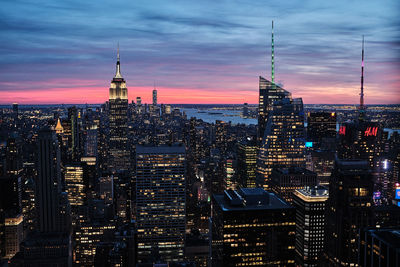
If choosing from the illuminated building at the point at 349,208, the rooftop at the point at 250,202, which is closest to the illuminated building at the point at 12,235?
the rooftop at the point at 250,202

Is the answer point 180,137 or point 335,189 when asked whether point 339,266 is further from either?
point 180,137

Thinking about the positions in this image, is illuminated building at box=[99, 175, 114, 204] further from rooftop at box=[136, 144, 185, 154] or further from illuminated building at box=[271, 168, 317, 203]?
illuminated building at box=[271, 168, 317, 203]

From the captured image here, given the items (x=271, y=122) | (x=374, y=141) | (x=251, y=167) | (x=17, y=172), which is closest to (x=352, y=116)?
(x=374, y=141)

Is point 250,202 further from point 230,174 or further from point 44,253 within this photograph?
point 230,174

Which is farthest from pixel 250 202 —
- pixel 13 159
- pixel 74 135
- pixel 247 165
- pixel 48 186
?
pixel 74 135

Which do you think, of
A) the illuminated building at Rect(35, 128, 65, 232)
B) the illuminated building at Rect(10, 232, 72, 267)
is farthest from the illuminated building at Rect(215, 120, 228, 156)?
the illuminated building at Rect(10, 232, 72, 267)

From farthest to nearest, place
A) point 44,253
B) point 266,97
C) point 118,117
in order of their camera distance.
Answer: point 118,117 < point 266,97 < point 44,253

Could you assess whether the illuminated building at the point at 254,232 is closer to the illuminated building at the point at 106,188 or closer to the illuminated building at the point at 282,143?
the illuminated building at the point at 282,143
